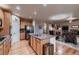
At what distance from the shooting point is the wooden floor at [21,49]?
88.4 inches

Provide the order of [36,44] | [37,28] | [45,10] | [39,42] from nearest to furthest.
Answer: [45,10]
[37,28]
[39,42]
[36,44]

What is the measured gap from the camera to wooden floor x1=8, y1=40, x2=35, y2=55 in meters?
2.24

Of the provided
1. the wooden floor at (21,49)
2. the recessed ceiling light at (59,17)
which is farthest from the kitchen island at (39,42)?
the recessed ceiling light at (59,17)

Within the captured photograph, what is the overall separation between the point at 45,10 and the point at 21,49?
906 millimetres

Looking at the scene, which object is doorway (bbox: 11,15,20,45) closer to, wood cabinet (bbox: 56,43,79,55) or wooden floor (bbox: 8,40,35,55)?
wooden floor (bbox: 8,40,35,55)

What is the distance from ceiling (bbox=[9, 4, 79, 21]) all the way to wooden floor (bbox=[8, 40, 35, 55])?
24.1 inches

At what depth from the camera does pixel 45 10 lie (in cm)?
222

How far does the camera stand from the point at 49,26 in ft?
7.66

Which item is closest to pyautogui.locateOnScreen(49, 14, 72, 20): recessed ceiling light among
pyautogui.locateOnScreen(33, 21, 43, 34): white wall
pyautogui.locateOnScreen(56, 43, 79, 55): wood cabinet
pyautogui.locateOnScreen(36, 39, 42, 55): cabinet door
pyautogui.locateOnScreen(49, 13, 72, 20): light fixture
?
pyautogui.locateOnScreen(49, 13, 72, 20): light fixture

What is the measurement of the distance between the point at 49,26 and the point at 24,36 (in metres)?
0.58

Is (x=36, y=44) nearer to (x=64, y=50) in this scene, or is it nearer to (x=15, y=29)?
(x=15, y=29)

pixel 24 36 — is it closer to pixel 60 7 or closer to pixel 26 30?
pixel 26 30

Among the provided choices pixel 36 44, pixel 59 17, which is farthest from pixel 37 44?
pixel 59 17

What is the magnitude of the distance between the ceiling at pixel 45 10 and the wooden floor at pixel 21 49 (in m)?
0.61
